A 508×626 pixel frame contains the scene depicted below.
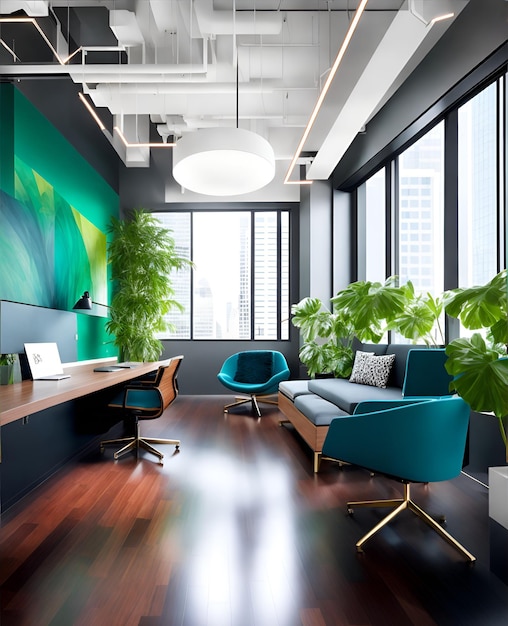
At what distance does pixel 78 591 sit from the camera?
211cm

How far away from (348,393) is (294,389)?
1234 mm

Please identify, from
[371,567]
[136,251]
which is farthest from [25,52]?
[371,567]

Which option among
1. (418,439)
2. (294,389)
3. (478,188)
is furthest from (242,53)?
(418,439)

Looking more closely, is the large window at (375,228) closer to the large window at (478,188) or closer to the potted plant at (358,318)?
the potted plant at (358,318)

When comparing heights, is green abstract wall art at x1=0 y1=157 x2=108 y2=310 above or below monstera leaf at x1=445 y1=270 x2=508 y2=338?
above

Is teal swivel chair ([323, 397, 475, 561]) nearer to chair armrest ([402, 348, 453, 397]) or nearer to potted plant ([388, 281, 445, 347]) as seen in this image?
chair armrest ([402, 348, 453, 397])

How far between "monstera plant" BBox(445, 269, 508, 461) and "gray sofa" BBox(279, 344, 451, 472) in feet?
3.19

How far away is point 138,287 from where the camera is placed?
7031 millimetres

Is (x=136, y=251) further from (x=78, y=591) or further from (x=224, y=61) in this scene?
(x=78, y=591)

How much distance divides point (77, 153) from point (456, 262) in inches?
168

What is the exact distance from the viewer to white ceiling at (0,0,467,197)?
3.85m

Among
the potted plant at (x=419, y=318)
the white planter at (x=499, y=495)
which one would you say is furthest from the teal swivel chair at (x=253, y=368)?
the white planter at (x=499, y=495)

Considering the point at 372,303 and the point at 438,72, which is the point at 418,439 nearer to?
the point at 372,303

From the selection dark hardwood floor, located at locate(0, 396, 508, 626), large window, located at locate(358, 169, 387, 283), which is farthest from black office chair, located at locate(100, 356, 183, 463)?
large window, located at locate(358, 169, 387, 283)
